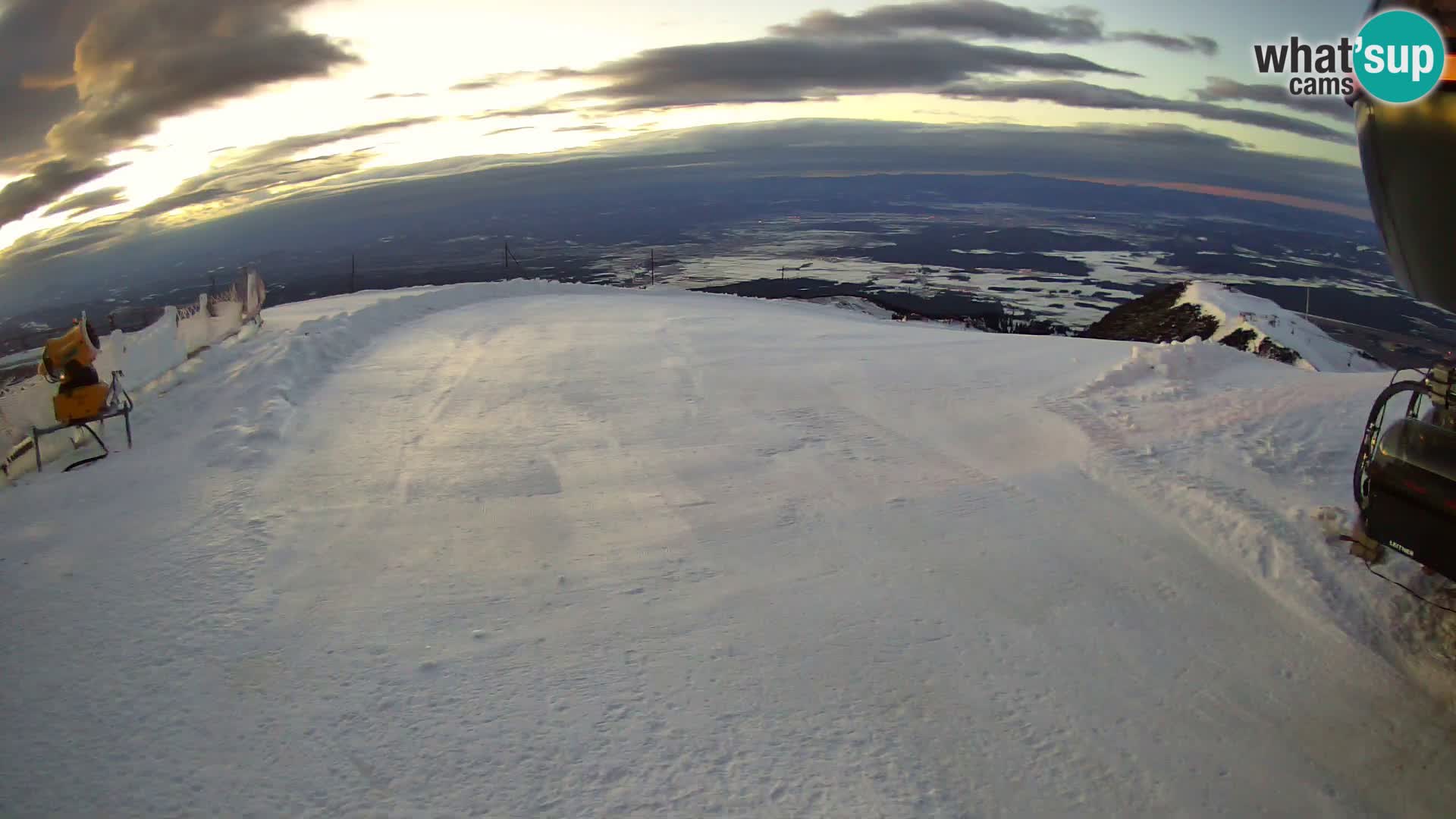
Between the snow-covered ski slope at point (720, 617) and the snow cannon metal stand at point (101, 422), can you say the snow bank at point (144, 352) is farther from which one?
the snow-covered ski slope at point (720, 617)

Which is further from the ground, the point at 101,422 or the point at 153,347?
the point at 153,347

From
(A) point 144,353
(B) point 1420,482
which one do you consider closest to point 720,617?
(B) point 1420,482

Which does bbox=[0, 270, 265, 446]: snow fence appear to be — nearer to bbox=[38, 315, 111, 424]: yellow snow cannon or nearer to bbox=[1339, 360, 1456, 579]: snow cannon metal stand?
bbox=[38, 315, 111, 424]: yellow snow cannon

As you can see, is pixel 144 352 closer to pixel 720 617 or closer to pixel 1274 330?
pixel 720 617

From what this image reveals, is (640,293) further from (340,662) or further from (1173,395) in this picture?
(340,662)

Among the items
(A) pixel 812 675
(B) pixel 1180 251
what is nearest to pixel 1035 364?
(A) pixel 812 675
